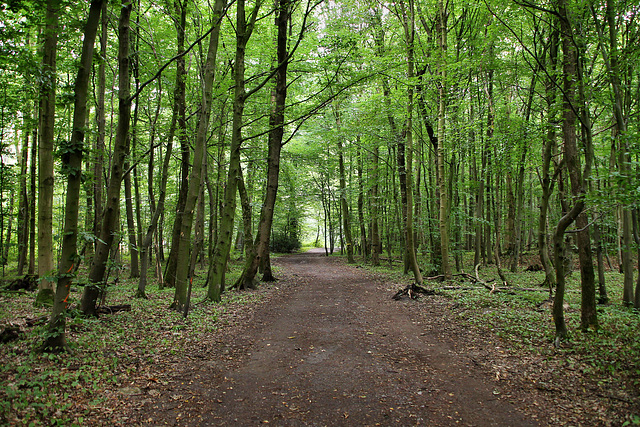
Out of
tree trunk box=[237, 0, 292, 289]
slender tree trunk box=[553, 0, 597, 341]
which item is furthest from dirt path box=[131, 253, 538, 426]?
tree trunk box=[237, 0, 292, 289]

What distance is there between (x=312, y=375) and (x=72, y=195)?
4319mm

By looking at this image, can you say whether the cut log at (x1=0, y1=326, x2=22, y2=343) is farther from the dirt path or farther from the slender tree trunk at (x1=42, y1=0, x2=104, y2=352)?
the dirt path

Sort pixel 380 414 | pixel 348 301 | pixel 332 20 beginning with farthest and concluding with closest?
pixel 332 20 → pixel 348 301 → pixel 380 414

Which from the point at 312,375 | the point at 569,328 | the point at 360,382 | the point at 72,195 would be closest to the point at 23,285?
the point at 72,195

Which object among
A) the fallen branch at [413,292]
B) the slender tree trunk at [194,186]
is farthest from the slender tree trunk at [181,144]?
the fallen branch at [413,292]

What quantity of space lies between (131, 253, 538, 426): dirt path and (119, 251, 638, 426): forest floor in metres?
0.01

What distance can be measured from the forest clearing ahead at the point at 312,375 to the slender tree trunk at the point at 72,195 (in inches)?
14.6

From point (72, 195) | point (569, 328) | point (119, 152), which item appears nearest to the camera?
point (72, 195)

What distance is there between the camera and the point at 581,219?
5926 millimetres

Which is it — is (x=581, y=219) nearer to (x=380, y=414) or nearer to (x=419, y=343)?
(x=419, y=343)

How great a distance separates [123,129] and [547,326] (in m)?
8.49

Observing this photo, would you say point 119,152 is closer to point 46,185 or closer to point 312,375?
point 46,185

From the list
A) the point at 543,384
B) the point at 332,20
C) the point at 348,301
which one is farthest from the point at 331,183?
the point at 543,384

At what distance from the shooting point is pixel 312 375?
4.66 metres
